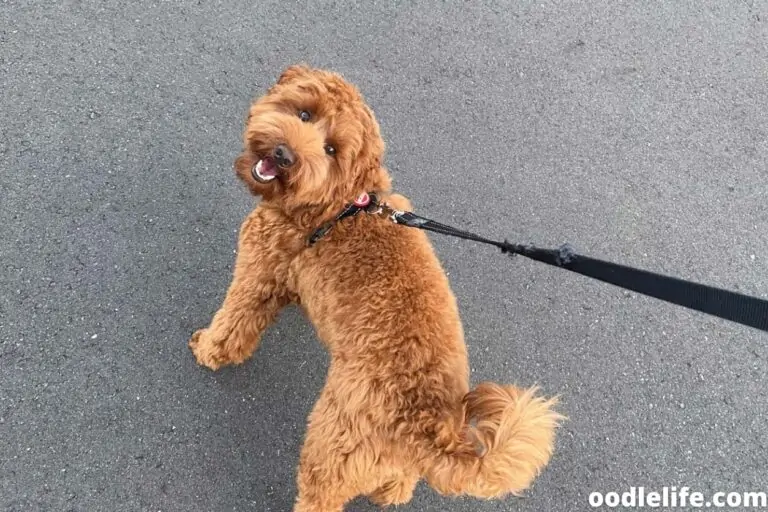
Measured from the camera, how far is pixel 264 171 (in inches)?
76.4

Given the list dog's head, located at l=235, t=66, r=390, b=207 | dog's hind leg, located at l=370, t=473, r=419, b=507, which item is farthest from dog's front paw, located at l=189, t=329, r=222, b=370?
dog's hind leg, located at l=370, t=473, r=419, b=507

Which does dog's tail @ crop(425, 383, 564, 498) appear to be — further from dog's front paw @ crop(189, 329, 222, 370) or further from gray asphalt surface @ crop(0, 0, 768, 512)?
dog's front paw @ crop(189, 329, 222, 370)

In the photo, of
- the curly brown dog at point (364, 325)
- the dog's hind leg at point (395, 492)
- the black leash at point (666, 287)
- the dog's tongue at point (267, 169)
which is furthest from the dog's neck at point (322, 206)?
the dog's hind leg at point (395, 492)

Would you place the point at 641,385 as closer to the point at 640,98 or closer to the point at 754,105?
the point at 640,98

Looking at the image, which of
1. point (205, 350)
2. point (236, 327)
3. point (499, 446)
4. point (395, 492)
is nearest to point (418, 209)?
point (236, 327)

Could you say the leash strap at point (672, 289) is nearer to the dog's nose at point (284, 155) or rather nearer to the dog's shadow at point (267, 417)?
the dog's nose at point (284, 155)

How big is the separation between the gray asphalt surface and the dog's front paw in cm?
7

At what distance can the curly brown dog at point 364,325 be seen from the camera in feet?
5.31

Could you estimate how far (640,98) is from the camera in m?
3.67

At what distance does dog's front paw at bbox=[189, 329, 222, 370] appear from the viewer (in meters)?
2.42

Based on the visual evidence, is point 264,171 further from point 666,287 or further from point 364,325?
point 666,287

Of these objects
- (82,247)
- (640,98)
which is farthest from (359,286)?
(640,98)

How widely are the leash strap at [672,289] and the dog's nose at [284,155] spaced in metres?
0.76

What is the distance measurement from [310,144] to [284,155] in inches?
3.8
